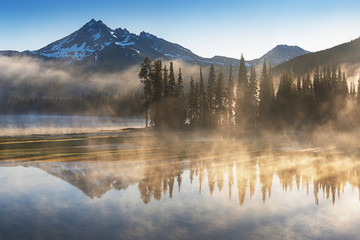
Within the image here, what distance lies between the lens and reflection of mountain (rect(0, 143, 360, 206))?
12.8m

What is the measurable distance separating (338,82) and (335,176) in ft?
289

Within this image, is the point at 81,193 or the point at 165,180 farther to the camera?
the point at 165,180

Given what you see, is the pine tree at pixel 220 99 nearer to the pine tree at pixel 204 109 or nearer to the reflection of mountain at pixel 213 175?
the pine tree at pixel 204 109

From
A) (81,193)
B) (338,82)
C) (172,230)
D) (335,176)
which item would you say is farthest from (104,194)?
(338,82)

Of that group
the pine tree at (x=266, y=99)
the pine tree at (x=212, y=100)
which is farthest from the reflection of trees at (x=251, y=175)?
the pine tree at (x=266, y=99)

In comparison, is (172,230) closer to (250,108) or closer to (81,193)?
(81,193)

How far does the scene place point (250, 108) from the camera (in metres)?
72.4

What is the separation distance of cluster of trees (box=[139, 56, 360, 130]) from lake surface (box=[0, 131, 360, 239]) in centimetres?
4383

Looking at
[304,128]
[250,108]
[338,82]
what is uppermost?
[338,82]

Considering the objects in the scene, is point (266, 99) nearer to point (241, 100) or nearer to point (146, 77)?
point (241, 100)

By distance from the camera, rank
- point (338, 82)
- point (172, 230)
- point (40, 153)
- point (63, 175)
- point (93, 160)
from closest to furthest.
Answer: point (172, 230)
point (63, 175)
point (93, 160)
point (40, 153)
point (338, 82)

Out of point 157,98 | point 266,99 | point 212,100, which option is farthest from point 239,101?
point 157,98

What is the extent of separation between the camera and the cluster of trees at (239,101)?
62.2m

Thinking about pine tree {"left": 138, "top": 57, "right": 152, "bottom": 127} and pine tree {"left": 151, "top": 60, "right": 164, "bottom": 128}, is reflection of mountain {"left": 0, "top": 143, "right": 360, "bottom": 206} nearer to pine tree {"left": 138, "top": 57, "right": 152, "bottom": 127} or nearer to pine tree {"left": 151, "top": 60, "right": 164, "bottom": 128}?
pine tree {"left": 151, "top": 60, "right": 164, "bottom": 128}
